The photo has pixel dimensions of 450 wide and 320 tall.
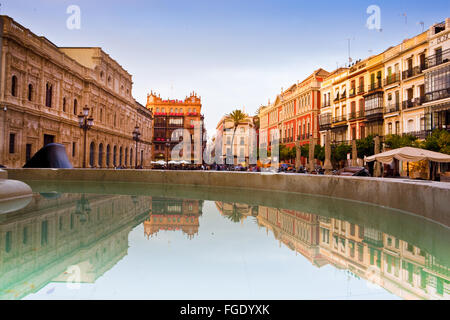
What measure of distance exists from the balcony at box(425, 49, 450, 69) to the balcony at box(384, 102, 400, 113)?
16.0 feet

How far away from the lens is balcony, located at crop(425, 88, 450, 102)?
88.2 ft

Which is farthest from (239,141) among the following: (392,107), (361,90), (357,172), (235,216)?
(235,216)

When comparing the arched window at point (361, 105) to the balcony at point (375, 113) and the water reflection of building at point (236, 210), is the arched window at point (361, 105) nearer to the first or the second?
the balcony at point (375, 113)

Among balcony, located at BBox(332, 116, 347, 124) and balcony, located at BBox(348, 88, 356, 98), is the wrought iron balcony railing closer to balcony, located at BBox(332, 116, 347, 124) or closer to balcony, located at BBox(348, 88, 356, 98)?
balcony, located at BBox(332, 116, 347, 124)

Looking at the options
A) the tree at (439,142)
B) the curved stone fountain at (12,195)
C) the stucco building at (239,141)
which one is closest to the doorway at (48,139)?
the curved stone fountain at (12,195)

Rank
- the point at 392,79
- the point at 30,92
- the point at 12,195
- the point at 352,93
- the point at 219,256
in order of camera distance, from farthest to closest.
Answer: the point at 352,93, the point at 392,79, the point at 30,92, the point at 12,195, the point at 219,256

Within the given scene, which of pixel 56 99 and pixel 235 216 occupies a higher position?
pixel 56 99

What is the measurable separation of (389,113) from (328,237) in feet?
108

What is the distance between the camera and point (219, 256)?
182 inches

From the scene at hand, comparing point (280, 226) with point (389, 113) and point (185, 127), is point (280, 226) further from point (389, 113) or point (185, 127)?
point (185, 127)

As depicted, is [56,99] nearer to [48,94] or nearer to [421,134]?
[48,94]

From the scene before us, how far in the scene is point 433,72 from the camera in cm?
2822

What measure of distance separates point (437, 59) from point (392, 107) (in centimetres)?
700
